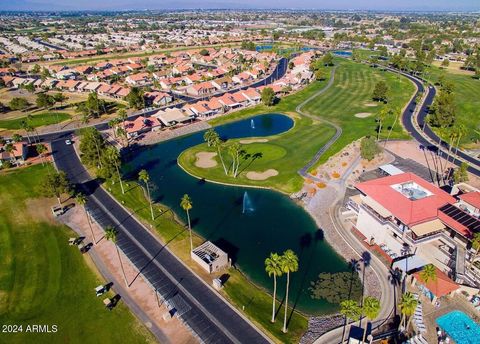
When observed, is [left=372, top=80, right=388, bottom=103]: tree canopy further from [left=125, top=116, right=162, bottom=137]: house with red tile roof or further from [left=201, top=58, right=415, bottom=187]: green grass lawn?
[left=125, top=116, right=162, bottom=137]: house with red tile roof

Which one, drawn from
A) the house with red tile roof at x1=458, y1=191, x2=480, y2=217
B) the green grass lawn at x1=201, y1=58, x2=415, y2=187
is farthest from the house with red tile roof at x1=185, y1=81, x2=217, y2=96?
the house with red tile roof at x1=458, y1=191, x2=480, y2=217

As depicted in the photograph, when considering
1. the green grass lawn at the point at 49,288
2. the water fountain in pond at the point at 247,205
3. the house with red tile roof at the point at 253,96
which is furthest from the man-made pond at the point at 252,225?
the house with red tile roof at the point at 253,96

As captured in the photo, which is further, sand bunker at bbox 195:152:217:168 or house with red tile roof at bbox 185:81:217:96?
house with red tile roof at bbox 185:81:217:96

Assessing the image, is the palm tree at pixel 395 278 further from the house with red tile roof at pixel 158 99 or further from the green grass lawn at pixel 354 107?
the house with red tile roof at pixel 158 99

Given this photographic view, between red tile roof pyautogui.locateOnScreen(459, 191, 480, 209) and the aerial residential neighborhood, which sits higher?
red tile roof pyautogui.locateOnScreen(459, 191, 480, 209)

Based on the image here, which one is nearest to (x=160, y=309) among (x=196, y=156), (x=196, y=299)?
(x=196, y=299)

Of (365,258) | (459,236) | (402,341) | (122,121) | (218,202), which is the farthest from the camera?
(122,121)

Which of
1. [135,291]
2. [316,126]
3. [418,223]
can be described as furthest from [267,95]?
[135,291]

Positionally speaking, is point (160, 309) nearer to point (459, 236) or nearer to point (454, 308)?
point (454, 308)
